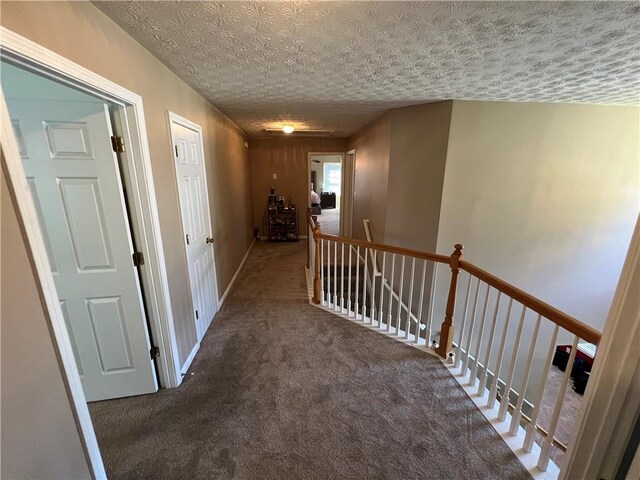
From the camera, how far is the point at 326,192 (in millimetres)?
12039

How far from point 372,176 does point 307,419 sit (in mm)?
3424

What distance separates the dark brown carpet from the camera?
1420mm

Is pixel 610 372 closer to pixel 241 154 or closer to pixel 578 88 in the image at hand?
pixel 578 88

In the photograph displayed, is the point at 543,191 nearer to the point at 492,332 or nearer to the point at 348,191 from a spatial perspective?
the point at 492,332

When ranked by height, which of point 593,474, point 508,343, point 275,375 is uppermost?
point 593,474

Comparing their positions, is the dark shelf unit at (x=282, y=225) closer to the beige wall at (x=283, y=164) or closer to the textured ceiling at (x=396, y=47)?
the beige wall at (x=283, y=164)

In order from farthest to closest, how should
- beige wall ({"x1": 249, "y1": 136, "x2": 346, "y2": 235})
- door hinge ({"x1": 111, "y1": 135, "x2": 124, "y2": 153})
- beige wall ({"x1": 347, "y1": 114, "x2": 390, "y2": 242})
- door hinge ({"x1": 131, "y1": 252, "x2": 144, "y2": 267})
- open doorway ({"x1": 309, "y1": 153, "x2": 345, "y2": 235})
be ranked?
open doorway ({"x1": 309, "y1": 153, "x2": 345, "y2": 235}) < beige wall ({"x1": 249, "y1": 136, "x2": 346, "y2": 235}) < beige wall ({"x1": 347, "y1": 114, "x2": 390, "y2": 242}) < door hinge ({"x1": 131, "y1": 252, "x2": 144, "y2": 267}) < door hinge ({"x1": 111, "y1": 135, "x2": 124, "y2": 153})

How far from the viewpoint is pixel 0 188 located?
0.79 meters

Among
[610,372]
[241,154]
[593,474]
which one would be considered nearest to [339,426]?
[593,474]

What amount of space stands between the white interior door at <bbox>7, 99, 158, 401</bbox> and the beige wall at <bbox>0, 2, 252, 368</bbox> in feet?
0.84

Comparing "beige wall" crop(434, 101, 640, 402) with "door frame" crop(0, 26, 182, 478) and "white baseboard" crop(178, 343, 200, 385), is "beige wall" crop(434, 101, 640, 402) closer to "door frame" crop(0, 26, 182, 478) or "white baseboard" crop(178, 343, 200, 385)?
"white baseboard" crop(178, 343, 200, 385)

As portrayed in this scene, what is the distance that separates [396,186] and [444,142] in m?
0.79

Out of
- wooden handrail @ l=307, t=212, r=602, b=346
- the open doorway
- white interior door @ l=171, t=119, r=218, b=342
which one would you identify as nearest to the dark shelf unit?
the open doorway

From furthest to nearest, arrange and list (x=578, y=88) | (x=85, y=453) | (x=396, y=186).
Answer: (x=396, y=186) < (x=578, y=88) < (x=85, y=453)
